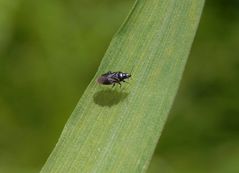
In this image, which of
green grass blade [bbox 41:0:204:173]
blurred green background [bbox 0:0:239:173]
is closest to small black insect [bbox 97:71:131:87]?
green grass blade [bbox 41:0:204:173]

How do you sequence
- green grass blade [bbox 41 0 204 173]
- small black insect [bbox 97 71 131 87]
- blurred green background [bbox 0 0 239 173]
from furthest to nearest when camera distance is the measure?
blurred green background [bbox 0 0 239 173] → small black insect [bbox 97 71 131 87] → green grass blade [bbox 41 0 204 173]

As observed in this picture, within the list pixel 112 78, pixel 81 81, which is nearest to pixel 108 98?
pixel 112 78

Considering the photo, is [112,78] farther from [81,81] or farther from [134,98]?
[81,81]

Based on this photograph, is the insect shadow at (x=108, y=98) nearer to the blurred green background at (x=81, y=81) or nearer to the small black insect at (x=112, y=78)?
the small black insect at (x=112, y=78)

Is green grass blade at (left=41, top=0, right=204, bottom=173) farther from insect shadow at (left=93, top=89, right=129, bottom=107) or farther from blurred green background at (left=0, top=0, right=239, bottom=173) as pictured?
blurred green background at (left=0, top=0, right=239, bottom=173)

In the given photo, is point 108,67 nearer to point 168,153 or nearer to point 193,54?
point 168,153

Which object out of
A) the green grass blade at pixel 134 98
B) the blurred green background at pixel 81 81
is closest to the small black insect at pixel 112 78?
the green grass blade at pixel 134 98
